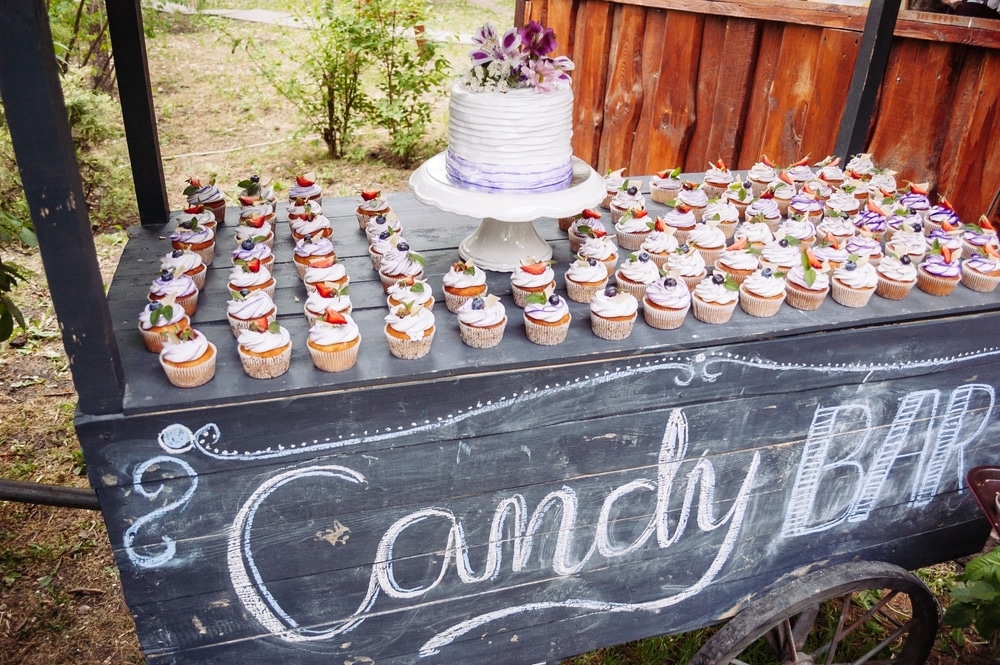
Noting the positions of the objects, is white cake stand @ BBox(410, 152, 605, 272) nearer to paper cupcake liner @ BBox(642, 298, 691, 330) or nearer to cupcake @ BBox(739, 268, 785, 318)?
paper cupcake liner @ BBox(642, 298, 691, 330)

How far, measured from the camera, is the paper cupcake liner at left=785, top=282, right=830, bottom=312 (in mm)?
2033

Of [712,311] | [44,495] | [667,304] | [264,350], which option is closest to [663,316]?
[667,304]

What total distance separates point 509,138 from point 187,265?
861 millimetres

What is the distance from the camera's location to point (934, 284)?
2.17 m

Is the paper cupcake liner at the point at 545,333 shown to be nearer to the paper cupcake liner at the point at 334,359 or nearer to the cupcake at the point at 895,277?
the paper cupcake liner at the point at 334,359

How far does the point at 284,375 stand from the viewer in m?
1.65

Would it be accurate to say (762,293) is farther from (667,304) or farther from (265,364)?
(265,364)

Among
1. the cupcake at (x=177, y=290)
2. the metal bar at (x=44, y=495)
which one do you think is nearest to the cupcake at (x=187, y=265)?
the cupcake at (x=177, y=290)

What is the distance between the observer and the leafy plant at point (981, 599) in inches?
79.7

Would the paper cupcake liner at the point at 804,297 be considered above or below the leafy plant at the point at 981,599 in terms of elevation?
above

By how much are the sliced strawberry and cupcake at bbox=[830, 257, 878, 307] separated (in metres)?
1.29

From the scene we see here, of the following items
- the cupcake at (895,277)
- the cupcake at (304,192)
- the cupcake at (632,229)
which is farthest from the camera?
the cupcake at (304,192)

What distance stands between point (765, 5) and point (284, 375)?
3554mm

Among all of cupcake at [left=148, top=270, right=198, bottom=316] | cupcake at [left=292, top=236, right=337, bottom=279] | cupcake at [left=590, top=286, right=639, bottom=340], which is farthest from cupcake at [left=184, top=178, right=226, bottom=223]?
cupcake at [left=590, top=286, right=639, bottom=340]
